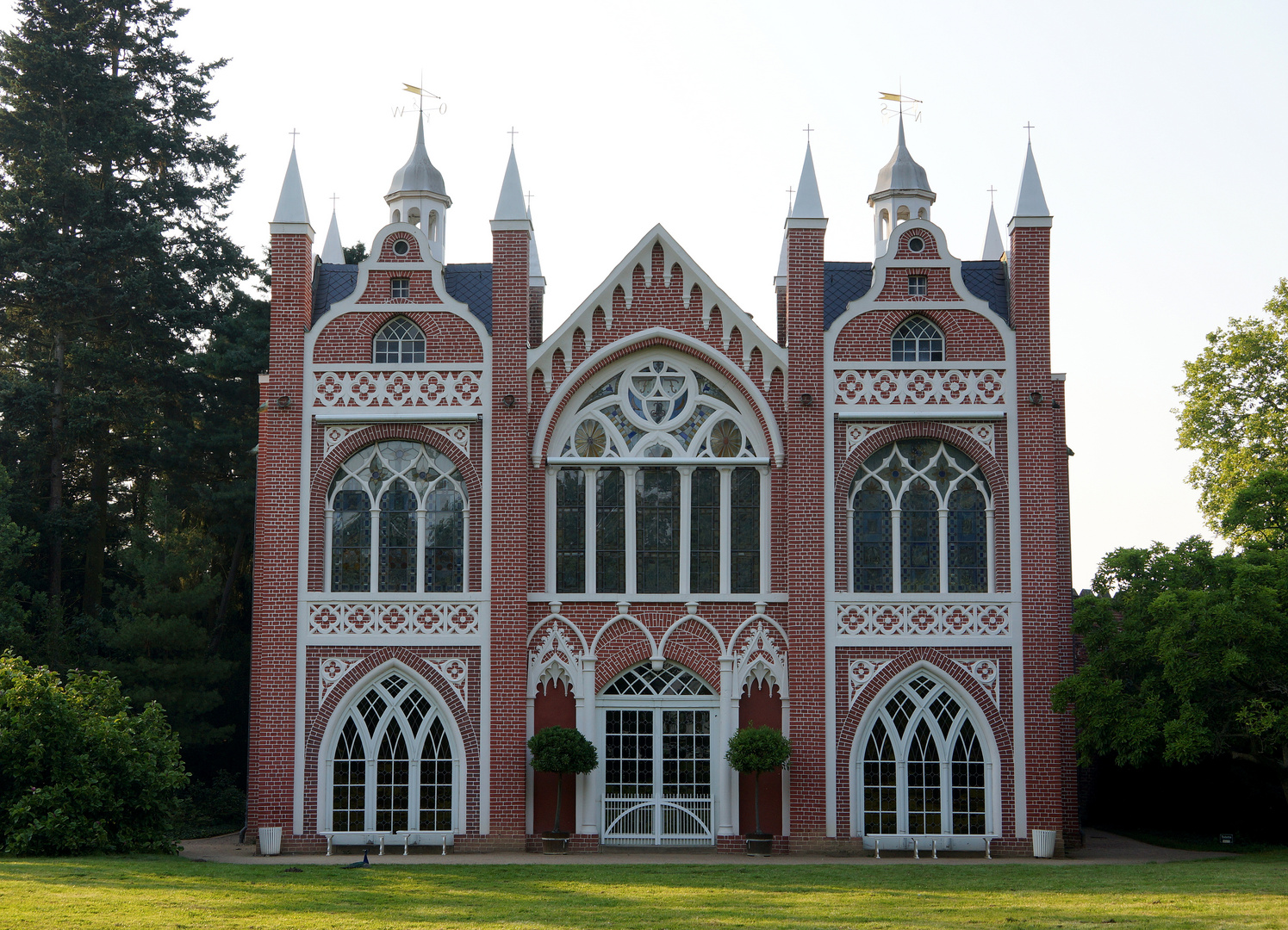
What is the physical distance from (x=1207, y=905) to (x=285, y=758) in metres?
15.3

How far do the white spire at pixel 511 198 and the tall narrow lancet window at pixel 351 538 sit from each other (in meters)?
5.68

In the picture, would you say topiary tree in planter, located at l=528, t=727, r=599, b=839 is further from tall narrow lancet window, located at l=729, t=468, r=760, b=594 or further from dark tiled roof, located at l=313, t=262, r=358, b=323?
dark tiled roof, located at l=313, t=262, r=358, b=323

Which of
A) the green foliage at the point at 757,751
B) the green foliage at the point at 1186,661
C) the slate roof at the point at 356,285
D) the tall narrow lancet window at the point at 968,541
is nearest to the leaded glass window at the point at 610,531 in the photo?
the green foliage at the point at 757,751

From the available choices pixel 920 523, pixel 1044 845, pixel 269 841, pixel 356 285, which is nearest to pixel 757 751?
pixel 920 523

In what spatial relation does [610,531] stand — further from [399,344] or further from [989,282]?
[989,282]

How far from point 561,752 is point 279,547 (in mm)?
6368

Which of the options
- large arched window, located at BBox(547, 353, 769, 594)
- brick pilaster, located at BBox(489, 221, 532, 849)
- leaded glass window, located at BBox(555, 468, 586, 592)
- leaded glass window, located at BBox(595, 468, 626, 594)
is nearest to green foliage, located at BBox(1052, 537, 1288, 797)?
large arched window, located at BBox(547, 353, 769, 594)

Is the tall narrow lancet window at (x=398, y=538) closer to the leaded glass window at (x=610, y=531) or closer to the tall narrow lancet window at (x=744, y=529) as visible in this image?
the leaded glass window at (x=610, y=531)

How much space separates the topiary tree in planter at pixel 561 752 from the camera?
886 inches

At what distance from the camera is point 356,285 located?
987 inches

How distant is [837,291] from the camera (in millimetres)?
25391

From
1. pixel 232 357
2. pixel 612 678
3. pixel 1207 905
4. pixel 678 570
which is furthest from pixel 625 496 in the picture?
pixel 232 357

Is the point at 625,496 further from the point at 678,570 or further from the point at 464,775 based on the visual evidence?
the point at 464,775

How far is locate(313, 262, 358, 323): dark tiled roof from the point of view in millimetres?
25562
